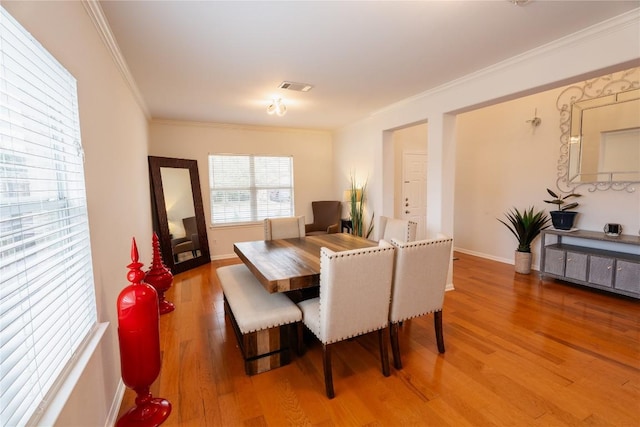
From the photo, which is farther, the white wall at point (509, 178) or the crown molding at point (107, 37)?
the white wall at point (509, 178)

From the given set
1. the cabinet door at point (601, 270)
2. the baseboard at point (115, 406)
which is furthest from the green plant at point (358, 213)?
the baseboard at point (115, 406)

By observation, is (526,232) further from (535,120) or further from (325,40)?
(325,40)

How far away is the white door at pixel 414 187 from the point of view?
5.52 metres

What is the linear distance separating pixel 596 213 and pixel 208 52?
15.4 feet

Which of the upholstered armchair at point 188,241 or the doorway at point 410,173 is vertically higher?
the doorway at point 410,173

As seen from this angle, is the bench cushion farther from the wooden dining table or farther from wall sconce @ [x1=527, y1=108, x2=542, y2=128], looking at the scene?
wall sconce @ [x1=527, y1=108, x2=542, y2=128]

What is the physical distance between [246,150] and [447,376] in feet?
15.5

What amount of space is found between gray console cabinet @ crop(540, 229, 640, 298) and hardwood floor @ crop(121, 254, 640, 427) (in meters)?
0.25

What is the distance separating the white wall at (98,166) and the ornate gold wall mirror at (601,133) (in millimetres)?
5023

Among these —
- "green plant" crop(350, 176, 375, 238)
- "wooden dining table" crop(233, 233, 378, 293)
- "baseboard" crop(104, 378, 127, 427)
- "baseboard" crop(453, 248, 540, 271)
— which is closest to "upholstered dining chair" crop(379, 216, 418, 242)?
"wooden dining table" crop(233, 233, 378, 293)

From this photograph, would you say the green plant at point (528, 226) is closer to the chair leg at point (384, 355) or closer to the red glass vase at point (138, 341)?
the chair leg at point (384, 355)

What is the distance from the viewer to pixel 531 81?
2.63 metres

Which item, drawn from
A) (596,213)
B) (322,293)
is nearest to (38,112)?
(322,293)

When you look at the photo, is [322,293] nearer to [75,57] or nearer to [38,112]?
[38,112]
